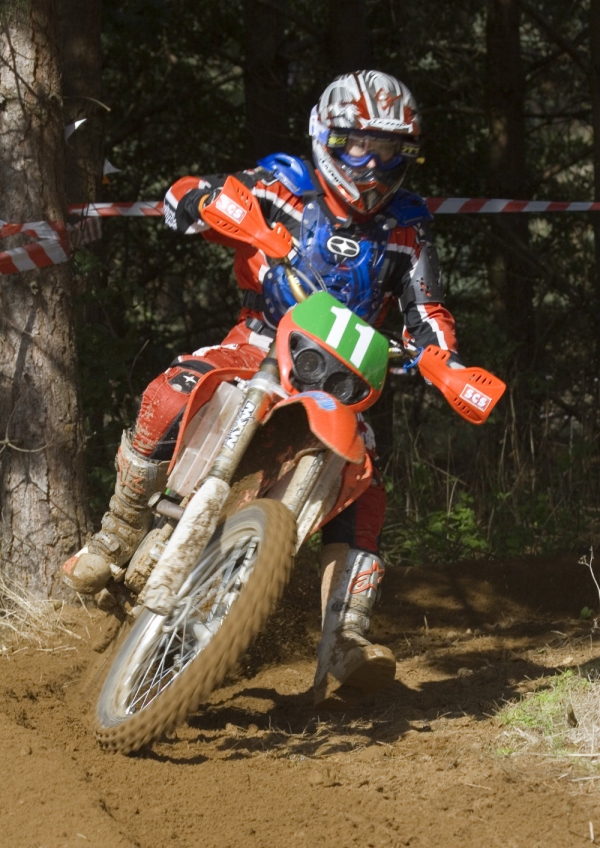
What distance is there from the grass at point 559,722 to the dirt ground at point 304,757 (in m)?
0.06

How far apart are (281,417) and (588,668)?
1.72 meters

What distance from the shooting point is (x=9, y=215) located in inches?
199

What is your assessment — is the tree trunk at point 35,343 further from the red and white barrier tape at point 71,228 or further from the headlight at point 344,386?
the headlight at point 344,386

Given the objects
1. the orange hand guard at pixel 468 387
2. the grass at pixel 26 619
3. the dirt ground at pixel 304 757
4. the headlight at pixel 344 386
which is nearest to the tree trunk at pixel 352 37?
the dirt ground at pixel 304 757

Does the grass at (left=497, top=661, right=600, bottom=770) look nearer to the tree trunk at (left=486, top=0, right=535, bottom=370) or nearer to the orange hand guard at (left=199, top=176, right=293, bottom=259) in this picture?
the orange hand guard at (left=199, top=176, right=293, bottom=259)

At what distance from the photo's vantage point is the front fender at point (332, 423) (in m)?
3.29

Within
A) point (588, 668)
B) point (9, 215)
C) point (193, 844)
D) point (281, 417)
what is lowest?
point (588, 668)

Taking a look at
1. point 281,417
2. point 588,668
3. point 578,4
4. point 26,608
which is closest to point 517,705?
point 588,668

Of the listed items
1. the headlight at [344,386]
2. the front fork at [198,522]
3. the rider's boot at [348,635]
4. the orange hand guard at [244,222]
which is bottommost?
the rider's boot at [348,635]

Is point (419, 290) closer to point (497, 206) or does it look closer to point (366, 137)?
point (366, 137)

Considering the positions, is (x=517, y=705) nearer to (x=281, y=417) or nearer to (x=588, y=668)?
(x=588, y=668)

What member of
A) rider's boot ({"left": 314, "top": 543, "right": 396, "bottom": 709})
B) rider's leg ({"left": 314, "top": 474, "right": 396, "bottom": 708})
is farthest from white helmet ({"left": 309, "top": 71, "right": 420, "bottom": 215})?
rider's boot ({"left": 314, "top": 543, "right": 396, "bottom": 709})

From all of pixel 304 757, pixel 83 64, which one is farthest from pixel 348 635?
pixel 83 64

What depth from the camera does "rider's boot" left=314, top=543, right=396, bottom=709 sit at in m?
3.86
